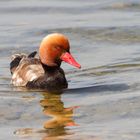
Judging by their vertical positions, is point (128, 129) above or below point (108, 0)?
above

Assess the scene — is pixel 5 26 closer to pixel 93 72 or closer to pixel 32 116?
pixel 93 72

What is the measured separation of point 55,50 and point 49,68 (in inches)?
14.5

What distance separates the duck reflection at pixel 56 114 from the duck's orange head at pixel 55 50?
0.77 m

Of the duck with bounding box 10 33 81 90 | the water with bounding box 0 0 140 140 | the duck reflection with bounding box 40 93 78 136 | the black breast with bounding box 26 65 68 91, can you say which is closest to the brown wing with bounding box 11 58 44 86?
the duck with bounding box 10 33 81 90

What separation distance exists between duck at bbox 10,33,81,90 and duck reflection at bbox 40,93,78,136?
46 cm

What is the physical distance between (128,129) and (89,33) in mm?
8084

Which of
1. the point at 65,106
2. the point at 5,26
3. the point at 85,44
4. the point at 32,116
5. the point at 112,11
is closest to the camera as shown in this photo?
the point at 32,116

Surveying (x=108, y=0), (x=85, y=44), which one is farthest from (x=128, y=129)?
(x=108, y=0)

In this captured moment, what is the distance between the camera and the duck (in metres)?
13.8

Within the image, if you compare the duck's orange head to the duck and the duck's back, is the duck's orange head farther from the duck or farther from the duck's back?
the duck's back

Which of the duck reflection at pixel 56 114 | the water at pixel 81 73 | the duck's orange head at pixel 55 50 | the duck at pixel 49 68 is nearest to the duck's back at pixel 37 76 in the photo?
the duck at pixel 49 68

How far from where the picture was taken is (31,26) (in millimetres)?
18906

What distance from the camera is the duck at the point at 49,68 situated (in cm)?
1380

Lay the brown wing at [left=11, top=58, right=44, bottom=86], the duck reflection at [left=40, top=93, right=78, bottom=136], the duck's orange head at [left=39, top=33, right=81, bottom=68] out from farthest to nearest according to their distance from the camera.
Result: the brown wing at [left=11, top=58, right=44, bottom=86]
the duck's orange head at [left=39, top=33, right=81, bottom=68]
the duck reflection at [left=40, top=93, right=78, bottom=136]
